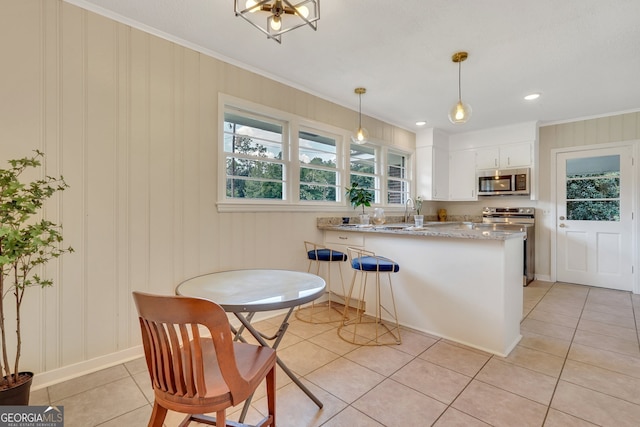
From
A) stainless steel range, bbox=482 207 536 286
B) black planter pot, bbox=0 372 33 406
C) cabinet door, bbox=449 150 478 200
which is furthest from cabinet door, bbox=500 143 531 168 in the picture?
black planter pot, bbox=0 372 33 406

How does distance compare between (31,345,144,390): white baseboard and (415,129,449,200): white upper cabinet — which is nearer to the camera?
(31,345,144,390): white baseboard

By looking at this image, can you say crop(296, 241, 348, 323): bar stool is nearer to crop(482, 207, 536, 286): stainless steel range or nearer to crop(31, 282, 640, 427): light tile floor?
crop(31, 282, 640, 427): light tile floor

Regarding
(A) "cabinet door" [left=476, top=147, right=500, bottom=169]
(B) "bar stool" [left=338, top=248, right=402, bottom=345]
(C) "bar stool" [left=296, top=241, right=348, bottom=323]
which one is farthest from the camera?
(A) "cabinet door" [left=476, top=147, right=500, bottom=169]

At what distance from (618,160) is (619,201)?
Answer: 0.59 metres

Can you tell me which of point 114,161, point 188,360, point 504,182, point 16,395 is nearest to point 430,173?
point 504,182

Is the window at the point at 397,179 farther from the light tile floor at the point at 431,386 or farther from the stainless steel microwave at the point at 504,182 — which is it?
the light tile floor at the point at 431,386

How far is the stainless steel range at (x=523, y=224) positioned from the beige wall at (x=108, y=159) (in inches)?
168

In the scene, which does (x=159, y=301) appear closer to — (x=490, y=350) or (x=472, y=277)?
(x=472, y=277)

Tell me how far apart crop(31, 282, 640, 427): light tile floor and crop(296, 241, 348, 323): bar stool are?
359 millimetres

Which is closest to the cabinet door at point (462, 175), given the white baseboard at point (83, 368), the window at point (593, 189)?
the window at point (593, 189)

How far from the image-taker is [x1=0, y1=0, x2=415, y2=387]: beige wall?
73.1 inches

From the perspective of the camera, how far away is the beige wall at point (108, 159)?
1857 millimetres

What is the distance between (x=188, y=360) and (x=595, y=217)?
5.64 metres

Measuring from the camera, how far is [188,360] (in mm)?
1062
